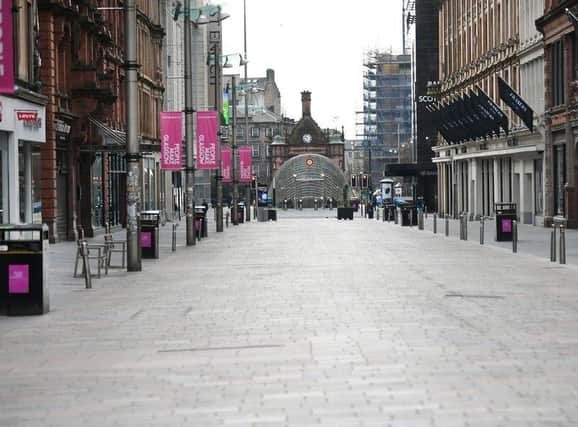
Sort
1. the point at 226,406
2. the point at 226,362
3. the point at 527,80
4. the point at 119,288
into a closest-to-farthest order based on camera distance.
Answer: the point at 226,406
the point at 226,362
the point at 119,288
the point at 527,80

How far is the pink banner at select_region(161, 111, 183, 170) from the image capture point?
4578 centimetres

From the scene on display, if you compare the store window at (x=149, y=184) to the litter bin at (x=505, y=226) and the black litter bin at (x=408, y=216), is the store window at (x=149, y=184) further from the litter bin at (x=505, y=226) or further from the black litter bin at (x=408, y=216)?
the litter bin at (x=505, y=226)

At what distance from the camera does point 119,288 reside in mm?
21391

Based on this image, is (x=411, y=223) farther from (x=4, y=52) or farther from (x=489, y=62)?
(x=4, y=52)

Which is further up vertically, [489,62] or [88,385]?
[489,62]

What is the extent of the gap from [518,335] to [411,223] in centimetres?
4841

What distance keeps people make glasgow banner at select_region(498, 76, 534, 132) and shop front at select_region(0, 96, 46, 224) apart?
2259cm

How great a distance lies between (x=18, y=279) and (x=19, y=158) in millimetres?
16793

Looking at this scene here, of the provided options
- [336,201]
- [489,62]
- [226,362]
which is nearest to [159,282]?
[226,362]

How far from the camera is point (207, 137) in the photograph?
157 ft

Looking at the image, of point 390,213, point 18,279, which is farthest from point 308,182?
point 18,279

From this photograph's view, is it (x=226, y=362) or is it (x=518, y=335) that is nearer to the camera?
(x=226, y=362)

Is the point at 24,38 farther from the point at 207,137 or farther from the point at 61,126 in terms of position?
the point at 207,137

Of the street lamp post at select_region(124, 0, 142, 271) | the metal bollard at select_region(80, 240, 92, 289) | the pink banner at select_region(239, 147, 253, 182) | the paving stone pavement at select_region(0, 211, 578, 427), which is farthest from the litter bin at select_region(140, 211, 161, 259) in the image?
the pink banner at select_region(239, 147, 253, 182)
